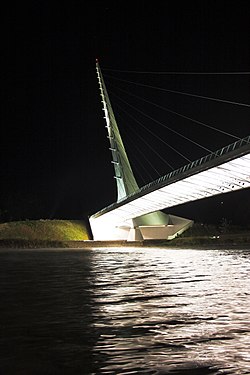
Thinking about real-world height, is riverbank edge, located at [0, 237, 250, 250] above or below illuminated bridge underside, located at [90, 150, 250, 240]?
below

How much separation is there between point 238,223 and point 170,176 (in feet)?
267

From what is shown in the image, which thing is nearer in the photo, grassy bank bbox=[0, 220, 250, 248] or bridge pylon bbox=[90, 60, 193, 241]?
bridge pylon bbox=[90, 60, 193, 241]

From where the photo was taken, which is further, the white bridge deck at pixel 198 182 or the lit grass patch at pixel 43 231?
the lit grass patch at pixel 43 231

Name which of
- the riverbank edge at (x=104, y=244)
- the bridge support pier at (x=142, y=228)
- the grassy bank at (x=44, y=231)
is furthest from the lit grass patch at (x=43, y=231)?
the riverbank edge at (x=104, y=244)

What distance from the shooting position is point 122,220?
8275 cm

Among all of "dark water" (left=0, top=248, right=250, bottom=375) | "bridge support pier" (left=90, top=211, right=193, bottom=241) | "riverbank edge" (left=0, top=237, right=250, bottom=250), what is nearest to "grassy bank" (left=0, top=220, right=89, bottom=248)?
"bridge support pier" (left=90, top=211, right=193, bottom=241)

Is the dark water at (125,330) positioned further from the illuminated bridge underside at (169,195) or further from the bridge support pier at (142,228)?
the bridge support pier at (142,228)

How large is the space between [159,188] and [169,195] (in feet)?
19.0

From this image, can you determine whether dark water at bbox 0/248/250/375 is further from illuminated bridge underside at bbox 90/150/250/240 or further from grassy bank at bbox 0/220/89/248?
grassy bank at bbox 0/220/89/248

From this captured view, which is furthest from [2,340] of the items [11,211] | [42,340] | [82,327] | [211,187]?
[11,211]

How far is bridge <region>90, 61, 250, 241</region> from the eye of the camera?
125ft

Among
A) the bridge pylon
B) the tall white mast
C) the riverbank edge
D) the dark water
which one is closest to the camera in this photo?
the dark water

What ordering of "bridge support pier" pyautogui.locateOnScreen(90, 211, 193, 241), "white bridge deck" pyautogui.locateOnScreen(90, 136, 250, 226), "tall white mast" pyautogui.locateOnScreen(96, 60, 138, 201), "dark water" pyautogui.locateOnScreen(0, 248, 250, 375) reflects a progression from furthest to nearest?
"bridge support pier" pyautogui.locateOnScreen(90, 211, 193, 241), "tall white mast" pyautogui.locateOnScreen(96, 60, 138, 201), "white bridge deck" pyautogui.locateOnScreen(90, 136, 250, 226), "dark water" pyautogui.locateOnScreen(0, 248, 250, 375)

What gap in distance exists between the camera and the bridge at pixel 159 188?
125 feet
